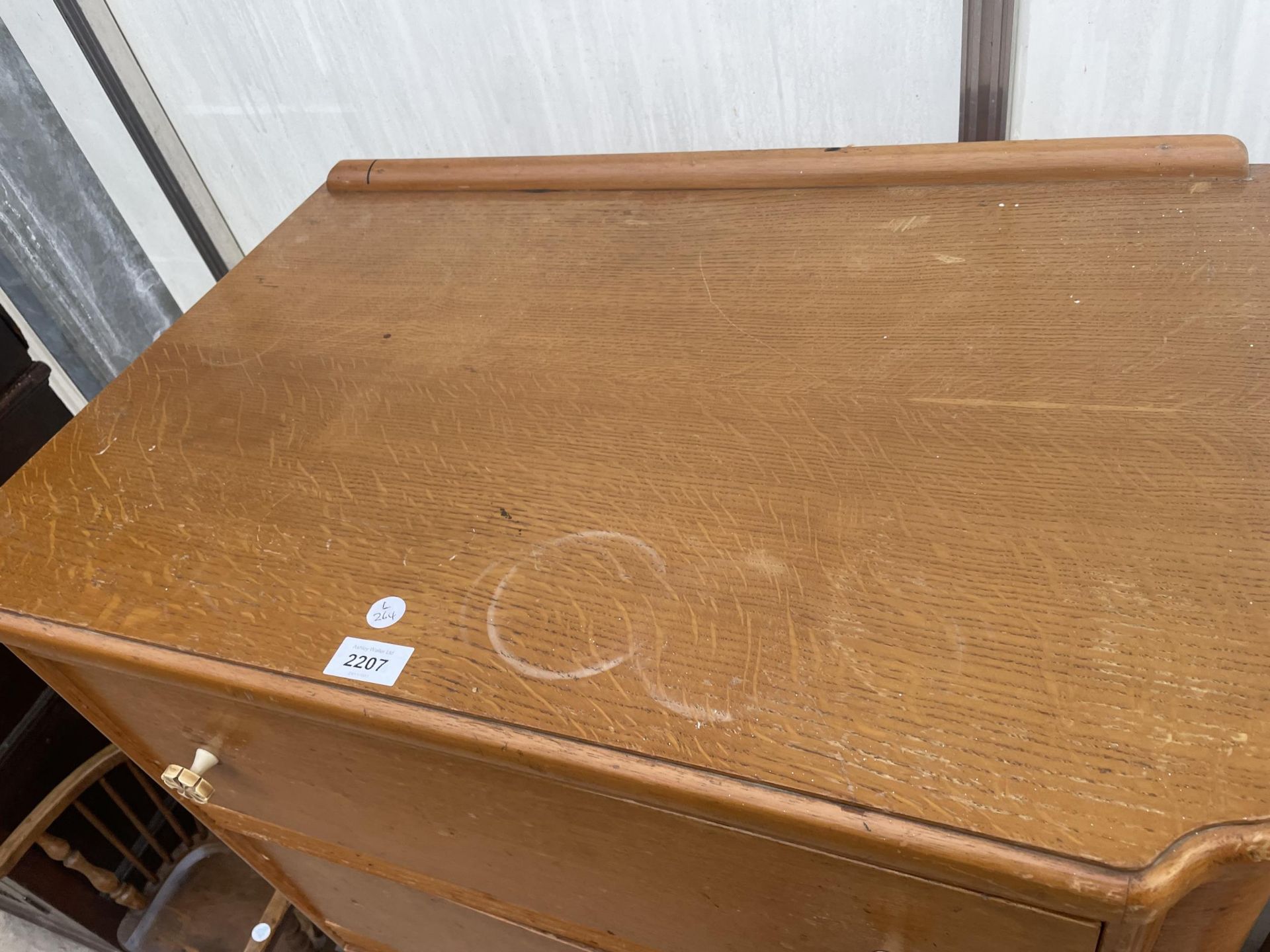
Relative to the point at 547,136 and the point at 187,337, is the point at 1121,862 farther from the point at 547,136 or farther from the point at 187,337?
the point at 547,136

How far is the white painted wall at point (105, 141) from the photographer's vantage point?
3.95 ft

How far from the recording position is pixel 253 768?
651 millimetres

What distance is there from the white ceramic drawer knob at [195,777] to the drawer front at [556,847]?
0.04 ft

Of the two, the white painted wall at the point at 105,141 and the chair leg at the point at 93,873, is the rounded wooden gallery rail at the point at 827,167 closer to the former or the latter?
the white painted wall at the point at 105,141

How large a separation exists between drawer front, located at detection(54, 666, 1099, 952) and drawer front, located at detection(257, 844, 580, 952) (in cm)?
8

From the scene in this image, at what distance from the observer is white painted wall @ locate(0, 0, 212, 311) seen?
3.95ft

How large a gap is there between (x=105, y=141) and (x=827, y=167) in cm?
109

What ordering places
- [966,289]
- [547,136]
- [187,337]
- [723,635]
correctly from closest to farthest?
1. [723,635]
2. [966,289]
3. [187,337]
4. [547,136]

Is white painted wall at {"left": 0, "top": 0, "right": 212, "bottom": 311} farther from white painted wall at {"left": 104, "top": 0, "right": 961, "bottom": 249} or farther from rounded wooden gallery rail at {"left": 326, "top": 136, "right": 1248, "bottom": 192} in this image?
rounded wooden gallery rail at {"left": 326, "top": 136, "right": 1248, "bottom": 192}

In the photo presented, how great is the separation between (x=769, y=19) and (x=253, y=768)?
79 centimetres

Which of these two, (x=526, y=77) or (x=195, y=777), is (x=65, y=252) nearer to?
(x=526, y=77)

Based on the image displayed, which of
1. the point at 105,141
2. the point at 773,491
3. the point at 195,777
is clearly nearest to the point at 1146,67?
the point at 773,491

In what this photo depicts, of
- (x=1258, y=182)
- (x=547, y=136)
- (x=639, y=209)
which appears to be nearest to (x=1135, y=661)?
(x=1258, y=182)

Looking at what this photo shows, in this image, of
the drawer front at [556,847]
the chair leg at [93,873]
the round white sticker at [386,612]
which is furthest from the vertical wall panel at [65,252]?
the round white sticker at [386,612]
